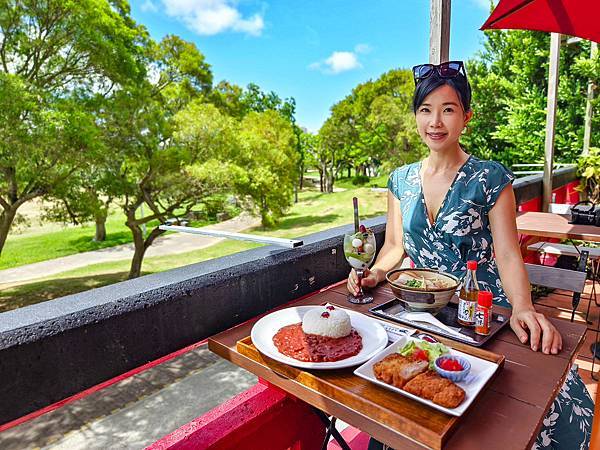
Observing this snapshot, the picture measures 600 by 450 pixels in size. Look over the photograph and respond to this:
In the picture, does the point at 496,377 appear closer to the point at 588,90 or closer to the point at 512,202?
the point at 512,202

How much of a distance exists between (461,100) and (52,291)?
1147 cm

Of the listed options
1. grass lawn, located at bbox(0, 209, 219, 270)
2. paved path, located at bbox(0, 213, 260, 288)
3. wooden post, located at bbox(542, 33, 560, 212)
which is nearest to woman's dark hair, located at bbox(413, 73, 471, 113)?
wooden post, located at bbox(542, 33, 560, 212)

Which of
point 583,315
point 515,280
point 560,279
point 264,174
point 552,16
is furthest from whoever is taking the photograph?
point 264,174

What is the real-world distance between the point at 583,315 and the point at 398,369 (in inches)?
106

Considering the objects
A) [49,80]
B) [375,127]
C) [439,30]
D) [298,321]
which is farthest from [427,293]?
[375,127]

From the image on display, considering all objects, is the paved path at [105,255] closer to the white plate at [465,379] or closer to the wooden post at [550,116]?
the wooden post at [550,116]

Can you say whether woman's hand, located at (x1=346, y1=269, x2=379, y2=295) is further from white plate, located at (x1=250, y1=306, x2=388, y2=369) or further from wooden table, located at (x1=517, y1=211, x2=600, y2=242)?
wooden table, located at (x1=517, y1=211, x2=600, y2=242)

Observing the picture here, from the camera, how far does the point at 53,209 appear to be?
9.12m

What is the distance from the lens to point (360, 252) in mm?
1203

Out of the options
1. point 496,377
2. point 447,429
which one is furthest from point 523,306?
point 447,429

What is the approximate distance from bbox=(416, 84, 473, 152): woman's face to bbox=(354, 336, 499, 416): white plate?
0.71 meters

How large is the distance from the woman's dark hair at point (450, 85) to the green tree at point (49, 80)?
317 inches

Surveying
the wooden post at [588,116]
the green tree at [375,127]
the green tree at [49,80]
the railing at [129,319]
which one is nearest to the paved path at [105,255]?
the green tree at [49,80]

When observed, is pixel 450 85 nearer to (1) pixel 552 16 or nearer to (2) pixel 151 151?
(1) pixel 552 16
